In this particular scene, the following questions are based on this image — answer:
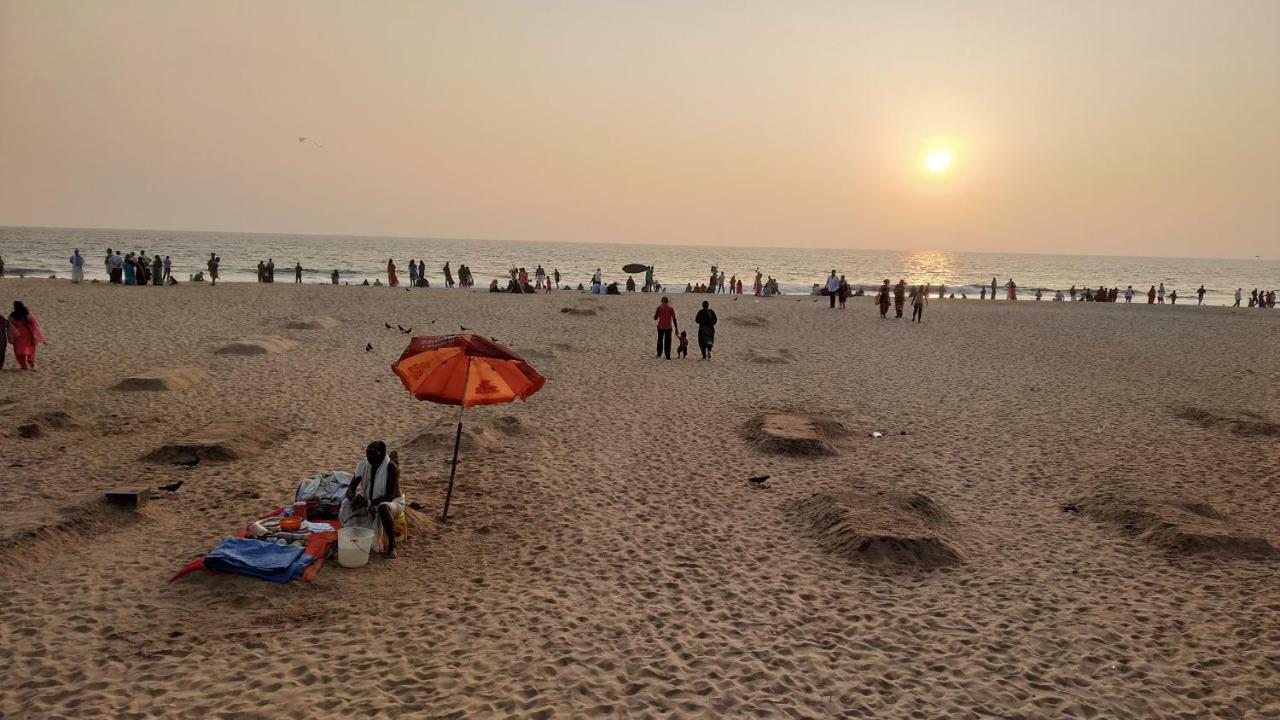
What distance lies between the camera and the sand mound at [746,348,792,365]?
2207 cm

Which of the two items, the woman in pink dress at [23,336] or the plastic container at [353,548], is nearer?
the plastic container at [353,548]

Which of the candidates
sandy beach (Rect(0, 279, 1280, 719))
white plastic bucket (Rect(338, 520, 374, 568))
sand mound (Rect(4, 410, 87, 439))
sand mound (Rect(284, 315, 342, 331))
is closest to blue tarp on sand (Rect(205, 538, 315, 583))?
sandy beach (Rect(0, 279, 1280, 719))

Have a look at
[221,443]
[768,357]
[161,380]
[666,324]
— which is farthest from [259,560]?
[768,357]

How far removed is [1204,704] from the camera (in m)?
5.86

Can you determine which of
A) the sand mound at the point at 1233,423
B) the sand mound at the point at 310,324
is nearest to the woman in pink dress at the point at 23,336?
the sand mound at the point at 310,324

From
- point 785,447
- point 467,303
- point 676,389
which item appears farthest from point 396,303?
point 785,447

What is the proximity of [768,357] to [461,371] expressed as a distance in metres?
15.2

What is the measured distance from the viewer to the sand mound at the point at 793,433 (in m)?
12.9

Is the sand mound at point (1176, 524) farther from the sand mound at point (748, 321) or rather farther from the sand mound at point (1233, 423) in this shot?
the sand mound at point (748, 321)

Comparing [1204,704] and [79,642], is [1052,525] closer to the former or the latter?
[1204,704]

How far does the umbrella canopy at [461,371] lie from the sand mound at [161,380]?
9.98 metres

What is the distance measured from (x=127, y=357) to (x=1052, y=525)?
2102 centimetres

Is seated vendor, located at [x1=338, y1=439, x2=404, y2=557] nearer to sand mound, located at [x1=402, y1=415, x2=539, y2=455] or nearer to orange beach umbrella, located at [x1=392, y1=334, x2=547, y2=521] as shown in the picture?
orange beach umbrella, located at [x1=392, y1=334, x2=547, y2=521]

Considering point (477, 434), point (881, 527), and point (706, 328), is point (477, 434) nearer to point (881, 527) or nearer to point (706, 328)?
point (881, 527)
